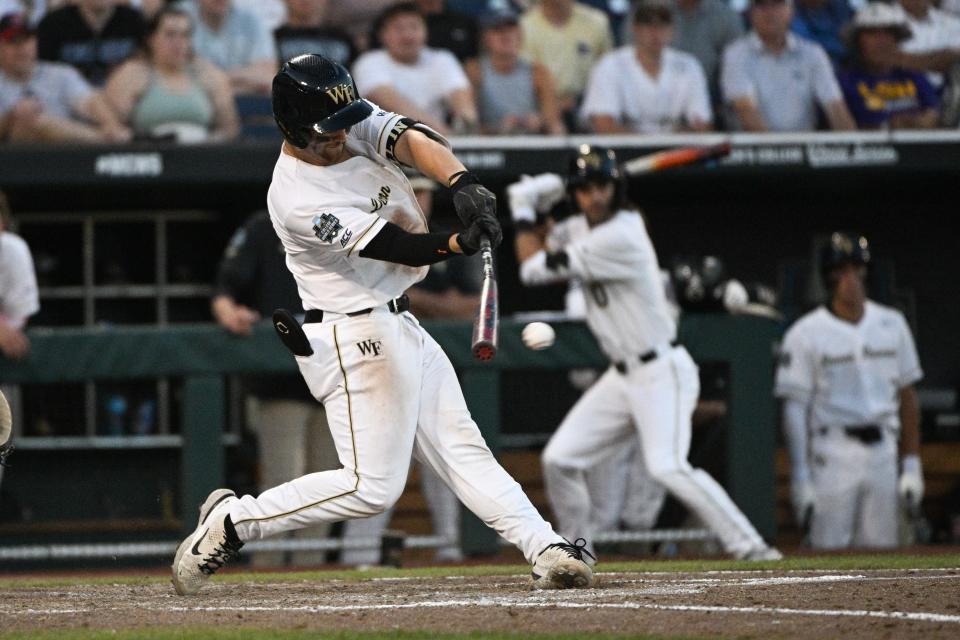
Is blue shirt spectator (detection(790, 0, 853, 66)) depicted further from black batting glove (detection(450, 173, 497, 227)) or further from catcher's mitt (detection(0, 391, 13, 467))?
catcher's mitt (detection(0, 391, 13, 467))

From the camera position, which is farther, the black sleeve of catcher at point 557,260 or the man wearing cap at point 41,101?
the man wearing cap at point 41,101

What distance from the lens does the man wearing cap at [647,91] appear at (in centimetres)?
893

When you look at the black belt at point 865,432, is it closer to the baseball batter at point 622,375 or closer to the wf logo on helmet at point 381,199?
the baseball batter at point 622,375

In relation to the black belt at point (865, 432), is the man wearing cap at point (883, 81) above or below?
above

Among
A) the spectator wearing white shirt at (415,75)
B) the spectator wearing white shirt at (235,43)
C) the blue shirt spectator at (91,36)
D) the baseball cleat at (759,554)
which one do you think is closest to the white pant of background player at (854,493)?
the baseball cleat at (759,554)

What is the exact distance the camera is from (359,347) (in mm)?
4324

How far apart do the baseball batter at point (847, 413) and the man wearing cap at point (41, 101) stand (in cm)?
368

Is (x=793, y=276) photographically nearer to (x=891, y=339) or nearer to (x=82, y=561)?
(x=891, y=339)

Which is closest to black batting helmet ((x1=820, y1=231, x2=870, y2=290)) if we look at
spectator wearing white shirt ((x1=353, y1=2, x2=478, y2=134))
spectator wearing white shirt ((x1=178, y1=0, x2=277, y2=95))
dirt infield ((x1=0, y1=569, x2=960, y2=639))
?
spectator wearing white shirt ((x1=353, y1=2, x2=478, y2=134))

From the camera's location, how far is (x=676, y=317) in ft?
24.2

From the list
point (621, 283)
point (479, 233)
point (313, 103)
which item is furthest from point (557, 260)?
point (479, 233)

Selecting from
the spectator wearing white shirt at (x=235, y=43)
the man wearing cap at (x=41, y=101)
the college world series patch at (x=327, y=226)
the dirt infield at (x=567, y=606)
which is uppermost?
the spectator wearing white shirt at (x=235, y=43)

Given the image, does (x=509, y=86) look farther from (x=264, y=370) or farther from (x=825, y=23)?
(x=264, y=370)

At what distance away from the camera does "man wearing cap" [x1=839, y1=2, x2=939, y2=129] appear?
9.37 m
